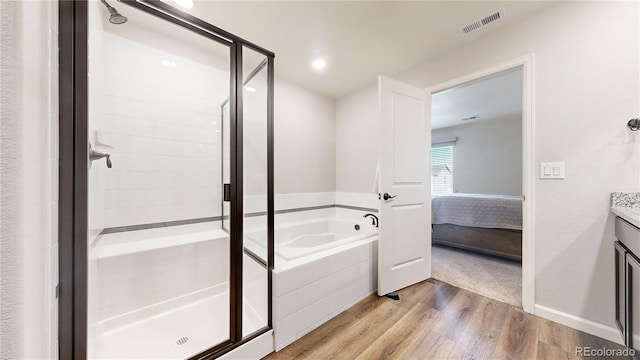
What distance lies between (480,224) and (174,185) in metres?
3.57

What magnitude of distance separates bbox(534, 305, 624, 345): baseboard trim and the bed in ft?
4.04

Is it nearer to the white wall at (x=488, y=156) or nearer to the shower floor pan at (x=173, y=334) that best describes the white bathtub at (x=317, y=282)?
the shower floor pan at (x=173, y=334)

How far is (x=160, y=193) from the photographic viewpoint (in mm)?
1849

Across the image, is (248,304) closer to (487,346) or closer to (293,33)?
(487,346)

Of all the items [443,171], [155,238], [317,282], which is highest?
[443,171]

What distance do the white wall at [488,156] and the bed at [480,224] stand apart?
7.21 ft

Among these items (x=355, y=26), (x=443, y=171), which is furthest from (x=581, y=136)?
(x=443, y=171)

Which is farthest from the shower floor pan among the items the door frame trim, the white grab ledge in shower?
the door frame trim

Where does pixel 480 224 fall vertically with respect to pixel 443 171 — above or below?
below

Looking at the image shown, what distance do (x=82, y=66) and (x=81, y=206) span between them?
461 mm

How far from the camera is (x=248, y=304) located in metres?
1.39

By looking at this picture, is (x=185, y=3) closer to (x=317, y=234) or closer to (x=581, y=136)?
(x=317, y=234)
